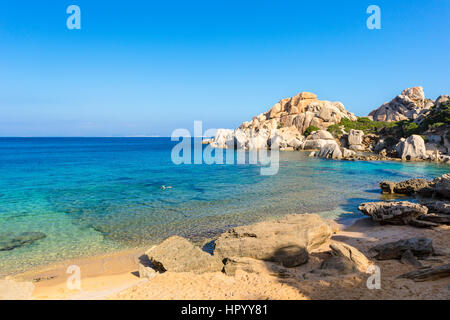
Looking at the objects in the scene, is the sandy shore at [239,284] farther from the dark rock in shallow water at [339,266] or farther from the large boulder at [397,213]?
the large boulder at [397,213]

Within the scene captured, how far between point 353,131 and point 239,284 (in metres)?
64.0

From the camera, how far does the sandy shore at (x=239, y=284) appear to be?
679 cm

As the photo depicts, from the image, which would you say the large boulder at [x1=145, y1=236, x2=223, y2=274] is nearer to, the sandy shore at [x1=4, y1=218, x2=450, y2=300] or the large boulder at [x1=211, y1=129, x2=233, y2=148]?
the sandy shore at [x1=4, y1=218, x2=450, y2=300]

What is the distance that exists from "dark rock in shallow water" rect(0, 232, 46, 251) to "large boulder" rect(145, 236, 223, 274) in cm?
639

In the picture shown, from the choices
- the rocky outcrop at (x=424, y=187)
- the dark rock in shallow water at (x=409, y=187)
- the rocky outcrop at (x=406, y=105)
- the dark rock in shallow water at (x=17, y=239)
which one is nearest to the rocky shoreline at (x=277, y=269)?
the dark rock in shallow water at (x=17, y=239)

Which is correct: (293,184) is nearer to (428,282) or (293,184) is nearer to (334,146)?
(428,282)

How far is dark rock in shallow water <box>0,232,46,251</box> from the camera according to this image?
37.3 ft

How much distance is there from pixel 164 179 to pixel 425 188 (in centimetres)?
2198

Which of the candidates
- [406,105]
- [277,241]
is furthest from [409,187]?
[406,105]

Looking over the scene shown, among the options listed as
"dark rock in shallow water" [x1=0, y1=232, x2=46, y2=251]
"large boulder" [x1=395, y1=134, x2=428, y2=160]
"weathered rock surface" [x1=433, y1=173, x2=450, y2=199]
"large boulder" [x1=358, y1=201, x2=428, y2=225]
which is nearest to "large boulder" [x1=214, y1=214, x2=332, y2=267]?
"large boulder" [x1=358, y1=201, x2=428, y2=225]

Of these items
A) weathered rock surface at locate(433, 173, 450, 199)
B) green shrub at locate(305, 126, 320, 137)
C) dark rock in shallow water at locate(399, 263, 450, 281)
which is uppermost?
green shrub at locate(305, 126, 320, 137)

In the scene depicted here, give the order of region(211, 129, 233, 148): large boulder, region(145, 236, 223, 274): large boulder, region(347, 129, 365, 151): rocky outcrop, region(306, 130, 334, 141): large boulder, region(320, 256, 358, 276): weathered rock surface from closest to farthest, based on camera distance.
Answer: region(320, 256, 358, 276): weathered rock surface
region(145, 236, 223, 274): large boulder
region(347, 129, 365, 151): rocky outcrop
region(306, 130, 334, 141): large boulder
region(211, 129, 233, 148): large boulder
